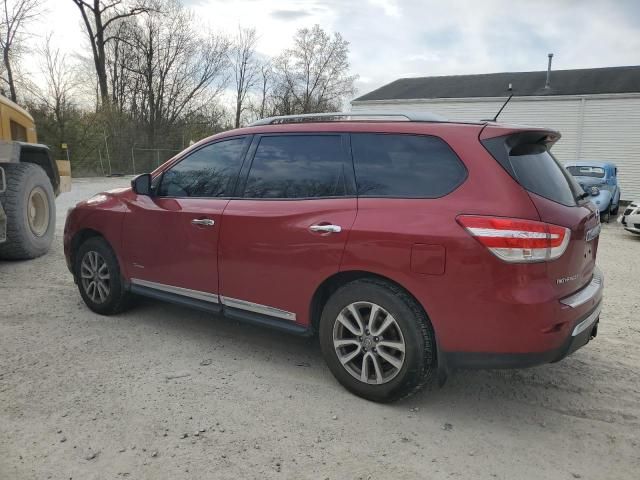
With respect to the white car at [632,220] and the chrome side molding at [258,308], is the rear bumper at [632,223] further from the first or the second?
the chrome side molding at [258,308]

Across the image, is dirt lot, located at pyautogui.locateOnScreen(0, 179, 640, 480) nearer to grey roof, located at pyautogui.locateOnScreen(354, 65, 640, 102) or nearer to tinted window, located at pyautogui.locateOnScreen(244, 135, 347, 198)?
tinted window, located at pyautogui.locateOnScreen(244, 135, 347, 198)

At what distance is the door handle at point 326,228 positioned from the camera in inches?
125

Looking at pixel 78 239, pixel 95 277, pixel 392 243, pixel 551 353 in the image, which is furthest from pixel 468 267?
pixel 78 239

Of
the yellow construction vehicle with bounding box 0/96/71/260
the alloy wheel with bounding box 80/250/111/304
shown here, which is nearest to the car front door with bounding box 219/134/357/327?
the alloy wheel with bounding box 80/250/111/304

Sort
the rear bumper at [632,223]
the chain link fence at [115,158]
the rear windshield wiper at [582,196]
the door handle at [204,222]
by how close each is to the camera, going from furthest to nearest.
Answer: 1. the chain link fence at [115,158]
2. the rear bumper at [632,223]
3. the door handle at [204,222]
4. the rear windshield wiper at [582,196]

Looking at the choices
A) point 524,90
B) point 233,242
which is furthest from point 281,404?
point 524,90

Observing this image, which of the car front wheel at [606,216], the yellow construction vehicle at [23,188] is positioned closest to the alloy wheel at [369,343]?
the yellow construction vehicle at [23,188]

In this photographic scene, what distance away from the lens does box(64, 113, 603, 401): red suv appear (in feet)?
9.01

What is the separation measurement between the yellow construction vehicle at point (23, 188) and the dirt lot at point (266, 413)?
2.62 metres

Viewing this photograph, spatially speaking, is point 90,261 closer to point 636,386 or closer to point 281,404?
point 281,404

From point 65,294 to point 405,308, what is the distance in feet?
13.4

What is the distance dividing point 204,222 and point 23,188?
4.30 metres

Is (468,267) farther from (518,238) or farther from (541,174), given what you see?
(541,174)

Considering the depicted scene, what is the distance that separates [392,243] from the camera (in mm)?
2957
